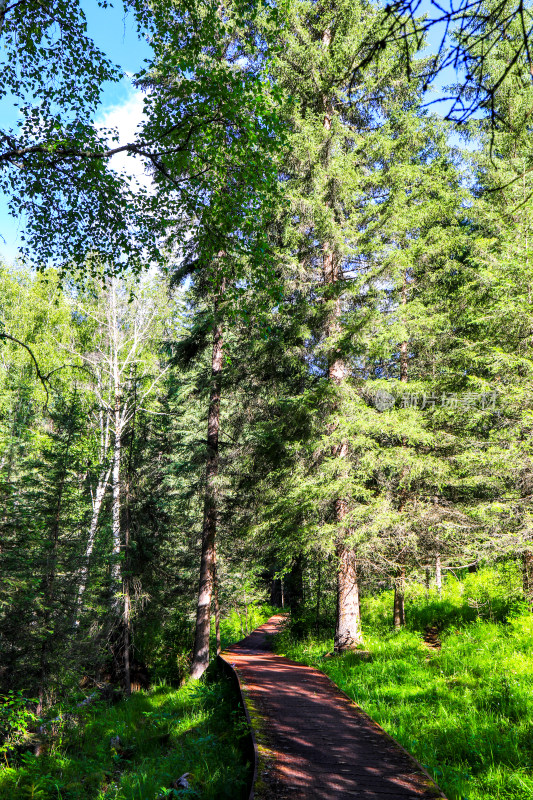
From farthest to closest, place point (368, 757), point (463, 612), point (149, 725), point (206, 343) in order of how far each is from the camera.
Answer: point (206, 343)
point (149, 725)
point (463, 612)
point (368, 757)

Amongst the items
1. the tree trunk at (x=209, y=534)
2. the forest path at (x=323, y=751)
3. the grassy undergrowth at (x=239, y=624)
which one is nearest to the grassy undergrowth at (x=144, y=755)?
the forest path at (x=323, y=751)

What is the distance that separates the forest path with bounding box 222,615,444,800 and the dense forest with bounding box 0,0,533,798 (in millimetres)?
810

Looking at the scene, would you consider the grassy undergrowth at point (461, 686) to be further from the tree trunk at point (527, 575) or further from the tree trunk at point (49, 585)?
the tree trunk at point (49, 585)

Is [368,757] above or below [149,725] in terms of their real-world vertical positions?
above

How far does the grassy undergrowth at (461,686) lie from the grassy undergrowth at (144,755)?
2094mm

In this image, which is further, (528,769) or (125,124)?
(125,124)

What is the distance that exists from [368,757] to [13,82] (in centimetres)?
919

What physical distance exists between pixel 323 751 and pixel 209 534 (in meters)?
7.53

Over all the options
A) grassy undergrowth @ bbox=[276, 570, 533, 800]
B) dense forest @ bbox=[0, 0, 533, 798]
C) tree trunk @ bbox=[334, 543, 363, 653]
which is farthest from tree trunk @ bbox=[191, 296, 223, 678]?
tree trunk @ bbox=[334, 543, 363, 653]

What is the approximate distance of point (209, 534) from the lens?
12.3m

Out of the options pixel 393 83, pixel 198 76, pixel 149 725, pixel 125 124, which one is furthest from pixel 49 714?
pixel 393 83

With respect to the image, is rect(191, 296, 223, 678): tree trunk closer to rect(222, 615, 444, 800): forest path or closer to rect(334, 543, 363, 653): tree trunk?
rect(334, 543, 363, 653): tree trunk

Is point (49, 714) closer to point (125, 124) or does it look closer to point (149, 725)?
point (149, 725)

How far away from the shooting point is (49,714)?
10727mm
